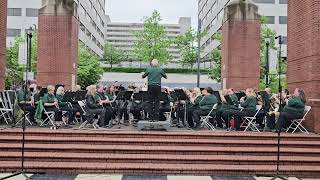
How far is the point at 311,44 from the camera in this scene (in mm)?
13586

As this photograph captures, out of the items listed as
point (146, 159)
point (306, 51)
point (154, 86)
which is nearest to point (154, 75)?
point (154, 86)

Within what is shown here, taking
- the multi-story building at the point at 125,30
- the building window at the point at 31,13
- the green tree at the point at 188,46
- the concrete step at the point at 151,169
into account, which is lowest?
the concrete step at the point at 151,169

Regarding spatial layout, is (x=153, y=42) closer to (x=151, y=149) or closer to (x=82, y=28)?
(x=82, y=28)

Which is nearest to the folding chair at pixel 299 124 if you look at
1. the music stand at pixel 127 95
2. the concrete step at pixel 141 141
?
Result: the concrete step at pixel 141 141

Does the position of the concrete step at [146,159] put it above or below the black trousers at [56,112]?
below

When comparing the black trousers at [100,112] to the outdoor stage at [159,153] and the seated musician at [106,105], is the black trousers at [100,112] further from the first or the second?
the outdoor stage at [159,153]

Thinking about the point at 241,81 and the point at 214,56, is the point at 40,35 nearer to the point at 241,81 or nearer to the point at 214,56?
the point at 241,81

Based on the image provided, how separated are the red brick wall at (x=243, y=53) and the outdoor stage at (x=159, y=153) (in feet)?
37.1

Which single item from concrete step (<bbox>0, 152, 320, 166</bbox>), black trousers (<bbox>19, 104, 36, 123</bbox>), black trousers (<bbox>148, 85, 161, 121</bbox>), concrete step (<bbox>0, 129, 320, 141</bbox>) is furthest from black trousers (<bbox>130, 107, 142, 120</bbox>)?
concrete step (<bbox>0, 152, 320, 166</bbox>)

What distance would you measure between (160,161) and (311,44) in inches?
245

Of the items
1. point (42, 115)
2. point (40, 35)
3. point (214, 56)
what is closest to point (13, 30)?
point (214, 56)

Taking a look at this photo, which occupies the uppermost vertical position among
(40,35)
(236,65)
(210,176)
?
(40,35)

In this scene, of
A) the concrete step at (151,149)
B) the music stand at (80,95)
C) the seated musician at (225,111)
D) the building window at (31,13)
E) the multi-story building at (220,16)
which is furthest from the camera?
the building window at (31,13)

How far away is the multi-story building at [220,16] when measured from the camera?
62781 millimetres
